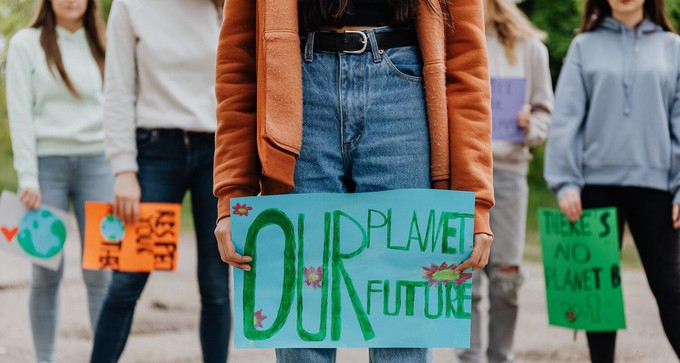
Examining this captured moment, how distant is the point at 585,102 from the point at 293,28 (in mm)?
2418

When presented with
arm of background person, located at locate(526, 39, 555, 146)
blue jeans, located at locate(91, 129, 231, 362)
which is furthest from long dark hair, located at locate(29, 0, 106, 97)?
arm of background person, located at locate(526, 39, 555, 146)

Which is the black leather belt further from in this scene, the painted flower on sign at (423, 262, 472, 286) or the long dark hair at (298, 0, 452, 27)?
the painted flower on sign at (423, 262, 472, 286)

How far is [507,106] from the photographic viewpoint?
17.5 ft

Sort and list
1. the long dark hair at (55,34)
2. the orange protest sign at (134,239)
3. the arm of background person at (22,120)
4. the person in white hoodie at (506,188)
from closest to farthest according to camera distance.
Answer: the orange protest sign at (134,239)
the arm of background person at (22,120)
the long dark hair at (55,34)
the person in white hoodie at (506,188)

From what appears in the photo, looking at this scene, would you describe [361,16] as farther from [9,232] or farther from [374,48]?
[9,232]

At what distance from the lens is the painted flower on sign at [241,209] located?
276 cm

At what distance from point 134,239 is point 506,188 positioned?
Answer: 1887mm

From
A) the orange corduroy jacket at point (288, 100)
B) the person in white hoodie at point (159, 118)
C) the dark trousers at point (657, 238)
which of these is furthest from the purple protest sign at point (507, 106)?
the orange corduroy jacket at point (288, 100)

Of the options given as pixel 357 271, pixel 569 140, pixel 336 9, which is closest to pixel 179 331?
pixel 569 140

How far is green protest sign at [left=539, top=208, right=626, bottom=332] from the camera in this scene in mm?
4684

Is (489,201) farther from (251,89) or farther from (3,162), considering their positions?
(3,162)

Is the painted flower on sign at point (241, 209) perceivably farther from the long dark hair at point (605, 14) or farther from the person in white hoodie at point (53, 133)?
the long dark hair at point (605, 14)

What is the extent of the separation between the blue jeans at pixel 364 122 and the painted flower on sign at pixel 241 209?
0.14 m

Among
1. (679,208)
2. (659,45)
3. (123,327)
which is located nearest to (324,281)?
(123,327)
